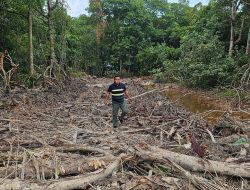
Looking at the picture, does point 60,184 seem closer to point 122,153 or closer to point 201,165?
point 122,153

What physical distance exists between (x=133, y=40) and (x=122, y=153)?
38058 mm

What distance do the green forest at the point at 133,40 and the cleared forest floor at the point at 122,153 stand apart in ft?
26.3

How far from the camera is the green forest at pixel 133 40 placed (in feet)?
74.1

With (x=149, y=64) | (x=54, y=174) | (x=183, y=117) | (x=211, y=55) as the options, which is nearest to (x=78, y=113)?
(x=183, y=117)

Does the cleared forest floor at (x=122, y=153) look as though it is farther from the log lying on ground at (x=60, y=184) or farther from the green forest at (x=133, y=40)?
the green forest at (x=133, y=40)

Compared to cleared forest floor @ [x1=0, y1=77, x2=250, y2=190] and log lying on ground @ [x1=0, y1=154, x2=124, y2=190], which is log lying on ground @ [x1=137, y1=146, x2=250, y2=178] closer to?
cleared forest floor @ [x1=0, y1=77, x2=250, y2=190]

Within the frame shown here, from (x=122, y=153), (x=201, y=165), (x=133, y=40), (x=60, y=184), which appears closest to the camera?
(x=60, y=184)

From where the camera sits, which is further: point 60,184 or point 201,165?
point 201,165

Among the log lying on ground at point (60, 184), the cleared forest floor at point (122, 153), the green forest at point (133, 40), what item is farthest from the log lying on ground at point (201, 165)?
the green forest at point (133, 40)

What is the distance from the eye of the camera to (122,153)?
6.32m

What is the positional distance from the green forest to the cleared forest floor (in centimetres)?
801

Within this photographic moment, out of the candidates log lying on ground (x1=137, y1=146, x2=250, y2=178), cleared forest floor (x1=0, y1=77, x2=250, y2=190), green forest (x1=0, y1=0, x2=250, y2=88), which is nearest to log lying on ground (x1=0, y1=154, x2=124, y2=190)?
cleared forest floor (x1=0, y1=77, x2=250, y2=190)

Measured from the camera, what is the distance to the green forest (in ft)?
74.1

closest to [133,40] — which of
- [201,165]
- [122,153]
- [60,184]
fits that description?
[122,153]
